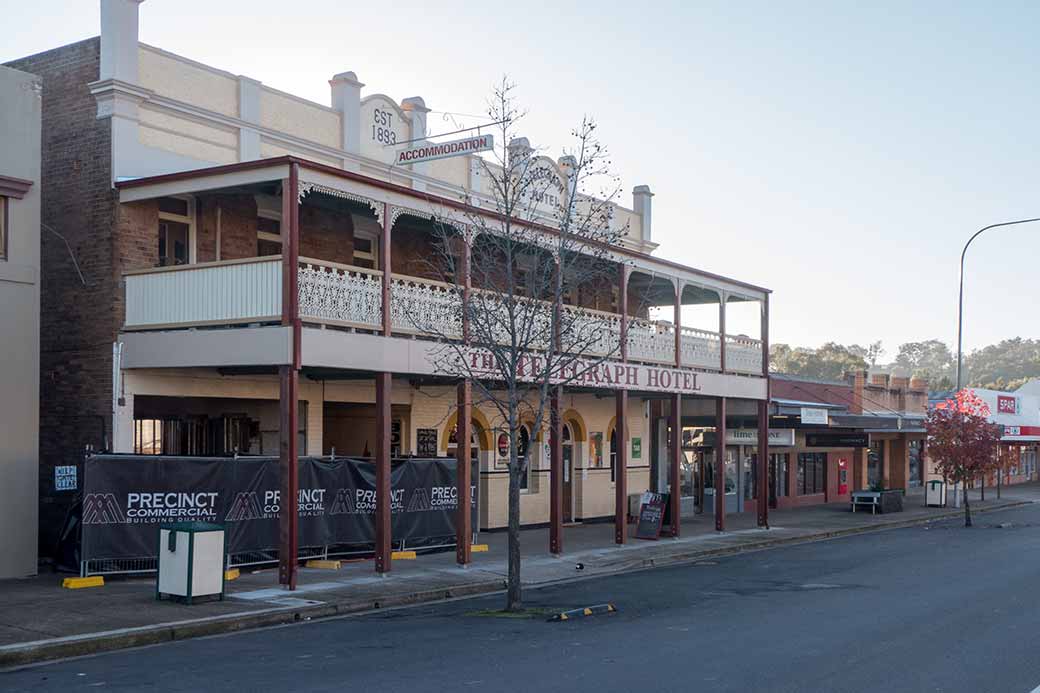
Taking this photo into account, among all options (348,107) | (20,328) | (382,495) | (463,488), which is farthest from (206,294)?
(348,107)

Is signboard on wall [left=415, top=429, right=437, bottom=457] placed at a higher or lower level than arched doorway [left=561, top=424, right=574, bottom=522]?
higher

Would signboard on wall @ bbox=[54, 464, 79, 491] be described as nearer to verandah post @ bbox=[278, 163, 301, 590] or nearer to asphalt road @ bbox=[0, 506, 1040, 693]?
verandah post @ bbox=[278, 163, 301, 590]

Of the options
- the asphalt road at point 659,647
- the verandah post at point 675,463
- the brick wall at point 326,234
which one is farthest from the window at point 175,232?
the verandah post at point 675,463

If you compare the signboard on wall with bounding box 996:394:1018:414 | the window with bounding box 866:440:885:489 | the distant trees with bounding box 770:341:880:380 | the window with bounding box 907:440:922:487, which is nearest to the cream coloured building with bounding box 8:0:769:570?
Answer: the window with bounding box 866:440:885:489

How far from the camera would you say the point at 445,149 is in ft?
75.0

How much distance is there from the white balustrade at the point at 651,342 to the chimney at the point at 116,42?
1192 centimetres

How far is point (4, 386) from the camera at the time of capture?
61.1 feet

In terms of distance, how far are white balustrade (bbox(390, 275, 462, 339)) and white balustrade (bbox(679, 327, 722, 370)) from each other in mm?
9135

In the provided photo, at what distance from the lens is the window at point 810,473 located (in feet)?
139

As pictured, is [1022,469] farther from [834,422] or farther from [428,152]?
[428,152]

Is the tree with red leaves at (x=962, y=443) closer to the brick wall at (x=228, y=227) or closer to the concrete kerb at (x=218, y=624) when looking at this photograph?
the concrete kerb at (x=218, y=624)

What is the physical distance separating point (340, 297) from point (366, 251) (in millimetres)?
5982

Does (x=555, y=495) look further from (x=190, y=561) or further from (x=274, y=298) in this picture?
(x=190, y=561)

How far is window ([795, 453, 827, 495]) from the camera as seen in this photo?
42406mm
